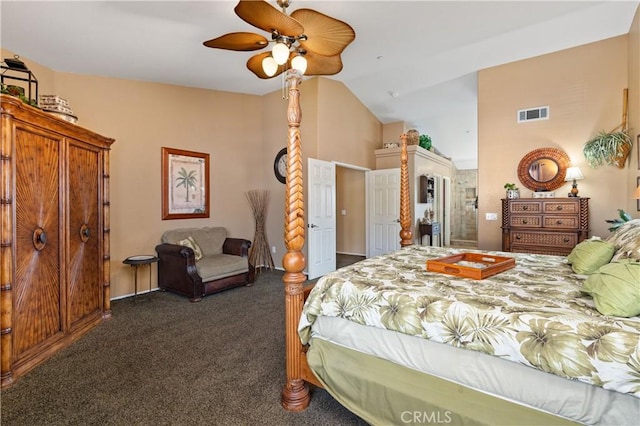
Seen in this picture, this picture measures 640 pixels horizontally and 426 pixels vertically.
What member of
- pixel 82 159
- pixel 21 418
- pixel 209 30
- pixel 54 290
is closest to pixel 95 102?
pixel 82 159

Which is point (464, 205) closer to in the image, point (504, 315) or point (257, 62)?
point (257, 62)

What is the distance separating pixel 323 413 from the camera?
5.80 ft

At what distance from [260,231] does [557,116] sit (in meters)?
4.97

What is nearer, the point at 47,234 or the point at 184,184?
the point at 47,234

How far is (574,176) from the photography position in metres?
3.96

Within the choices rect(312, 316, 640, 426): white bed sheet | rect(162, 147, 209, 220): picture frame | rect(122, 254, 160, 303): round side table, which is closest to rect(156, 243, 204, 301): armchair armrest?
rect(122, 254, 160, 303): round side table

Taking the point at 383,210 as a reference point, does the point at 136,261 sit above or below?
below

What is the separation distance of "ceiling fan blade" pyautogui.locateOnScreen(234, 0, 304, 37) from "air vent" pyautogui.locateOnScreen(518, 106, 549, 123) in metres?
3.97

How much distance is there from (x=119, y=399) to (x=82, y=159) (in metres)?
2.23

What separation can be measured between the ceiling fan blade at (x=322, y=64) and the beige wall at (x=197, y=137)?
2.14 metres

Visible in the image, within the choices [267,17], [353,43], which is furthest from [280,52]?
[353,43]

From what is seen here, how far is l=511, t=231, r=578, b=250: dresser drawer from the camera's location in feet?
12.7

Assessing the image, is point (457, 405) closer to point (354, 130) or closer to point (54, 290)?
point (54, 290)

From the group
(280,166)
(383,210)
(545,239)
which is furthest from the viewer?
(383,210)
